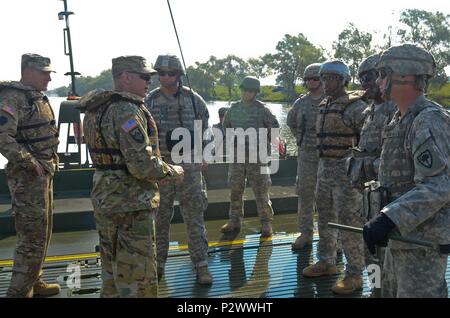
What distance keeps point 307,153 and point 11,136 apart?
10.6 feet

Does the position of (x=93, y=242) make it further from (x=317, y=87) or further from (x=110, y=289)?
(x=317, y=87)

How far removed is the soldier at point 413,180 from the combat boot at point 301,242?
9.61ft

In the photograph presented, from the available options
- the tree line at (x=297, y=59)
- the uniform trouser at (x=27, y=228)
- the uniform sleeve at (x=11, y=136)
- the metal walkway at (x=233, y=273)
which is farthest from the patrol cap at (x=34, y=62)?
the tree line at (x=297, y=59)

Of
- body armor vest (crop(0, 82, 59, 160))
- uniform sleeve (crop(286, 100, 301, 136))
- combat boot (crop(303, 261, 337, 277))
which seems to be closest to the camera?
body armor vest (crop(0, 82, 59, 160))

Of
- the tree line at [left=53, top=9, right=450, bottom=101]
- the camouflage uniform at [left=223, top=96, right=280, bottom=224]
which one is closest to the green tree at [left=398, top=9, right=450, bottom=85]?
the tree line at [left=53, top=9, right=450, bottom=101]

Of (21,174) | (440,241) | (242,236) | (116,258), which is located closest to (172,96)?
(21,174)

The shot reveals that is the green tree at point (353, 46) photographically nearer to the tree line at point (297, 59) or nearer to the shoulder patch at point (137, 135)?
the tree line at point (297, 59)

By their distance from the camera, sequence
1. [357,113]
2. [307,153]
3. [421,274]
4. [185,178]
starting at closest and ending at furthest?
[421,274], [357,113], [185,178], [307,153]

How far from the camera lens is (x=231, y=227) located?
6.67 m

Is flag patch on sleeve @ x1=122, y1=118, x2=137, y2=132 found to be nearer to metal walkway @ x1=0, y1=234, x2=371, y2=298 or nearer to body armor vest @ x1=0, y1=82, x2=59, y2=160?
body armor vest @ x1=0, y1=82, x2=59, y2=160

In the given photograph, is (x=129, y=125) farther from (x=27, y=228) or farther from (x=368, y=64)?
(x=368, y=64)

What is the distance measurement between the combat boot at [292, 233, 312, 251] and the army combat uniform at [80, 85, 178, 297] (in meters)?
2.70

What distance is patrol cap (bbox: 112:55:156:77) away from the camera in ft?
11.0

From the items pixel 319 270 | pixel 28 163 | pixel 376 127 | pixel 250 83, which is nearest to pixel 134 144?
pixel 28 163
